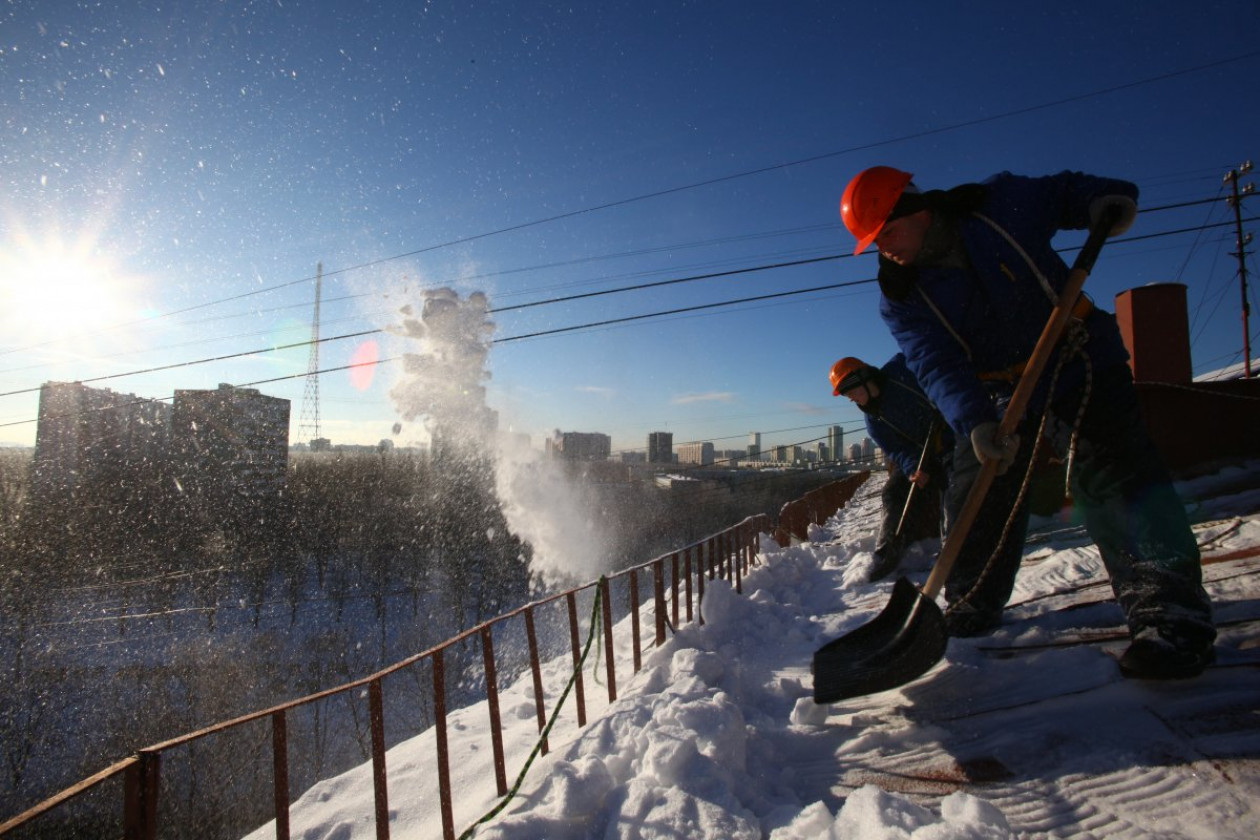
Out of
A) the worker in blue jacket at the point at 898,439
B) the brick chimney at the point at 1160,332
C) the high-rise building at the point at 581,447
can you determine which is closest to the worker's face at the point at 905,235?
the worker in blue jacket at the point at 898,439

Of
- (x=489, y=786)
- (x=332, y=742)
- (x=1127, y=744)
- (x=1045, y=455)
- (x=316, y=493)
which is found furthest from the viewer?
(x=316, y=493)

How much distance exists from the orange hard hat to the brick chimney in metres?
9.06

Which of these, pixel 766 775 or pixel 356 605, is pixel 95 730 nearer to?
pixel 356 605

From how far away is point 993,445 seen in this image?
2.27 metres

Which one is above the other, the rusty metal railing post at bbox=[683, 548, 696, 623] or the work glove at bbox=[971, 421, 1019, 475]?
the work glove at bbox=[971, 421, 1019, 475]

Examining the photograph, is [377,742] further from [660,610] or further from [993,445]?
[993,445]

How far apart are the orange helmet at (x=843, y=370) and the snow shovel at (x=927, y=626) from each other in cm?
318

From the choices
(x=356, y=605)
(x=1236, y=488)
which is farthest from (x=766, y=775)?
(x=356, y=605)

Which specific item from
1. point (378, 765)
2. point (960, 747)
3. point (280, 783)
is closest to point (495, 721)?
point (378, 765)

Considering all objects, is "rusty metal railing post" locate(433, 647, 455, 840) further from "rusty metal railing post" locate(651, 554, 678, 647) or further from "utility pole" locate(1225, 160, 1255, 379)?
"utility pole" locate(1225, 160, 1255, 379)

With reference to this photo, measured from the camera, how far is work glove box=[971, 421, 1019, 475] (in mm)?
2250

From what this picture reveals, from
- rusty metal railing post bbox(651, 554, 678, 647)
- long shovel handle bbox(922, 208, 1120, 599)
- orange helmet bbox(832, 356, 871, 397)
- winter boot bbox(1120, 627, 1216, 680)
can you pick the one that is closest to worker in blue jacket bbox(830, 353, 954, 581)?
orange helmet bbox(832, 356, 871, 397)

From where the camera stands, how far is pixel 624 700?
316cm

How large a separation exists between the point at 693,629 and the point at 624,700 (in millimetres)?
1394
